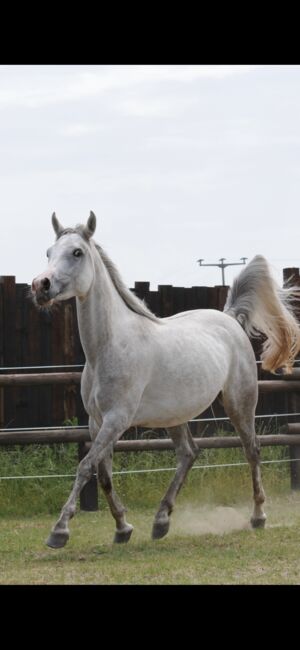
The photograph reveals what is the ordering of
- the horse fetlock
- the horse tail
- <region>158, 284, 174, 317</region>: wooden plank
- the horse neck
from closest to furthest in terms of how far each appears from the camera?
the horse fetlock < the horse neck < the horse tail < <region>158, 284, 174, 317</region>: wooden plank

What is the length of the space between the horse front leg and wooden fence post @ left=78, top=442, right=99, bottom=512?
2.86m

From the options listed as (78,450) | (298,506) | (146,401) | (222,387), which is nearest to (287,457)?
(298,506)

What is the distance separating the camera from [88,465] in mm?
6965

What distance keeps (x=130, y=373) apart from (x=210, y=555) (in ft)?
4.60

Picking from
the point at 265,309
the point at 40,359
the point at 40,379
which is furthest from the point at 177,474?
the point at 40,359

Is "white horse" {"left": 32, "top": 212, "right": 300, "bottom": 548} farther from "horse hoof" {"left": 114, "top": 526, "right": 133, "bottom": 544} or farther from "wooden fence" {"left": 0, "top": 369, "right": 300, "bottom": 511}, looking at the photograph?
"wooden fence" {"left": 0, "top": 369, "right": 300, "bottom": 511}

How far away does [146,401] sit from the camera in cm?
756

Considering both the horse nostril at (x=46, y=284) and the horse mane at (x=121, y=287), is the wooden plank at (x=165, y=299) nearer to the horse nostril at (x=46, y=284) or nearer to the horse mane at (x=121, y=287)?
the horse mane at (x=121, y=287)

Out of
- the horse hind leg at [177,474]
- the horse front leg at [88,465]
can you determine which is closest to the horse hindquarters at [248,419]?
the horse hind leg at [177,474]

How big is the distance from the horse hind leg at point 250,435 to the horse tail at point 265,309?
761 mm

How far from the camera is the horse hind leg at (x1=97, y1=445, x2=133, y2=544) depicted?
7.41m

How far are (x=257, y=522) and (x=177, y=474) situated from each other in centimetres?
83

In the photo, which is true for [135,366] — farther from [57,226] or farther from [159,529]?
[159,529]

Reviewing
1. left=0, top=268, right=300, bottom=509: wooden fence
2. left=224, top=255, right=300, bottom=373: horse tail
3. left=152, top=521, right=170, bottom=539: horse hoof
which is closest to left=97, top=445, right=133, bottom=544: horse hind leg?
left=152, top=521, right=170, bottom=539: horse hoof
